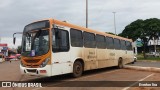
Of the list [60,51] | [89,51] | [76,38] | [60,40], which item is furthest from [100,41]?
[60,51]

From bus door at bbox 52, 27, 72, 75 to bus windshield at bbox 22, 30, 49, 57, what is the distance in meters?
0.40

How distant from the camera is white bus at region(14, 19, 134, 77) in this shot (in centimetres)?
1198

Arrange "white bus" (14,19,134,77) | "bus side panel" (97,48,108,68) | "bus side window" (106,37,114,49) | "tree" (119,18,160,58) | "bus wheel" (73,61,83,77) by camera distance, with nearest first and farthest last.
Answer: "white bus" (14,19,134,77), "bus wheel" (73,61,83,77), "bus side panel" (97,48,108,68), "bus side window" (106,37,114,49), "tree" (119,18,160,58)

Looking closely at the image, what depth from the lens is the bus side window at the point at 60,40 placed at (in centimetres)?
1232

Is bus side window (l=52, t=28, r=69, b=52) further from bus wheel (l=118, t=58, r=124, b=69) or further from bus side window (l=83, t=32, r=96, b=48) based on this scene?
bus wheel (l=118, t=58, r=124, b=69)

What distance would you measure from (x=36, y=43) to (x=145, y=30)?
41973mm

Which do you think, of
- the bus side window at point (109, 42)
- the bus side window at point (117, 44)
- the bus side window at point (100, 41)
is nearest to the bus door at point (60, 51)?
the bus side window at point (100, 41)

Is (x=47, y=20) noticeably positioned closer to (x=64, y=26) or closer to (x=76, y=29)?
(x=64, y=26)

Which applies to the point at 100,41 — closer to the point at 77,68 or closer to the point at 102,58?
the point at 102,58

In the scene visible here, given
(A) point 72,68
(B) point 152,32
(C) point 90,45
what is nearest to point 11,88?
(A) point 72,68

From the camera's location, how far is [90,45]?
1608 centimetres

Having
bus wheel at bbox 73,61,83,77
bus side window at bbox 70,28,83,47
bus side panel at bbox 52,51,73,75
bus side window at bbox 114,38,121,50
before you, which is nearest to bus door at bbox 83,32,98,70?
bus side window at bbox 70,28,83,47

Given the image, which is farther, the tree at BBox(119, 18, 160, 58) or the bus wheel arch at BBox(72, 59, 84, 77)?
the tree at BBox(119, 18, 160, 58)

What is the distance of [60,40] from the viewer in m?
12.8
